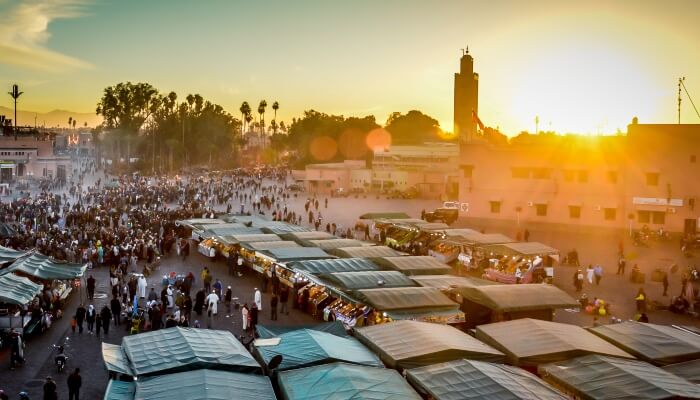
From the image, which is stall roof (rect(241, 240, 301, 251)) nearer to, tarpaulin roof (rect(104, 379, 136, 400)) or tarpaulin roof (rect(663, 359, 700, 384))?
tarpaulin roof (rect(104, 379, 136, 400))

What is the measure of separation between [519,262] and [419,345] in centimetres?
1340


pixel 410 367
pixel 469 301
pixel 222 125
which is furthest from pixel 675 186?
pixel 222 125

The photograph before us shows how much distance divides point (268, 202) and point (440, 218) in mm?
14612

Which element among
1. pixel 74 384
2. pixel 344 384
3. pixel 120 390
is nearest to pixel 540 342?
pixel 344 384

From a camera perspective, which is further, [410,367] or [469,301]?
[469,301]

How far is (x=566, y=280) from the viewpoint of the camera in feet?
82.6

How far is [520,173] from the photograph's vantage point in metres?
42.0

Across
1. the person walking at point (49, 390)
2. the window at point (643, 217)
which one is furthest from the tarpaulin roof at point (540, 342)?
the window at point (643, 217)

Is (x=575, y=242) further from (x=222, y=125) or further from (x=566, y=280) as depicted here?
(x=222, y=125)

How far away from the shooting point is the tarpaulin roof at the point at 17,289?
53.8ft

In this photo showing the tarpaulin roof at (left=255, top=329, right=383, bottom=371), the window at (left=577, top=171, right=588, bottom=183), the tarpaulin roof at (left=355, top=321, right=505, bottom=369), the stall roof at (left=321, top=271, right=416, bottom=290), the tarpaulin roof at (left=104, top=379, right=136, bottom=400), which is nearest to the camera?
the tarpaulin roof at (left=104, top=379, right=136, bottom=400)

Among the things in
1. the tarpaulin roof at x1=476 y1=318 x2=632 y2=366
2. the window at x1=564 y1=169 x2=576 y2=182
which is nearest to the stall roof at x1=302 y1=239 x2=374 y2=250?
the tarpaulin roof at x1=476 y1=318 x2=632 y2=366

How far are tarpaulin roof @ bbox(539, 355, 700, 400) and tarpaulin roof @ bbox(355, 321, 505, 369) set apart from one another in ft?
4.02

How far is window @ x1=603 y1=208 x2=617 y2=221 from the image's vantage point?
38406 millimetres
